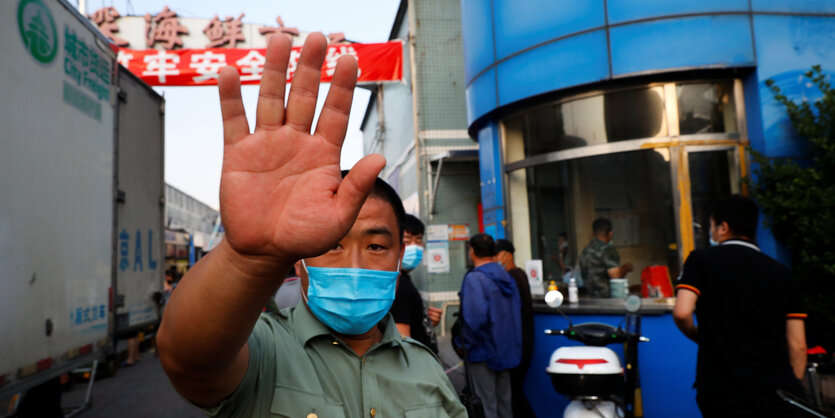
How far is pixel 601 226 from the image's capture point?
20.9 feet

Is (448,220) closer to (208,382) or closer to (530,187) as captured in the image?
(530,187)

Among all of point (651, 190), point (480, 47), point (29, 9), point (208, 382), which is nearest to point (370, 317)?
point (208, 382)

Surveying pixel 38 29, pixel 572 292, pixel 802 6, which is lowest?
pixel 572 292

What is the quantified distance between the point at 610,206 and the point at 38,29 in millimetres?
5758

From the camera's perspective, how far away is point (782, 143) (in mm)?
5422

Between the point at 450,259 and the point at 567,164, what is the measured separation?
6.24 meters

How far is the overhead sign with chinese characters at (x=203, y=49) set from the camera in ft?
38.7

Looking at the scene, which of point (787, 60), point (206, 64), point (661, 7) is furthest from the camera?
point (206, 64)

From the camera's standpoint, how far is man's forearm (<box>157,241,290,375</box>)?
1.10 metres

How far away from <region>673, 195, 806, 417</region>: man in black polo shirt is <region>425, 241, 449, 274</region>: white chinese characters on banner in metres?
9.08

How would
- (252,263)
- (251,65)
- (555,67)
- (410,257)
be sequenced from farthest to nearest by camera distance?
(251,65), (555,67), (410,257), (252,263)

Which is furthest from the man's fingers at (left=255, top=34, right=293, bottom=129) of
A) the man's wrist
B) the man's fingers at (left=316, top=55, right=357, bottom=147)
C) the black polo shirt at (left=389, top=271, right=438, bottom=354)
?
the black polo shirt at (left=389, top=271, right=438, bottom=354)

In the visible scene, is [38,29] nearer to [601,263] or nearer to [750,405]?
[750,405]

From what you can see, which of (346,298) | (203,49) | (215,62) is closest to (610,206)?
(346,298)
